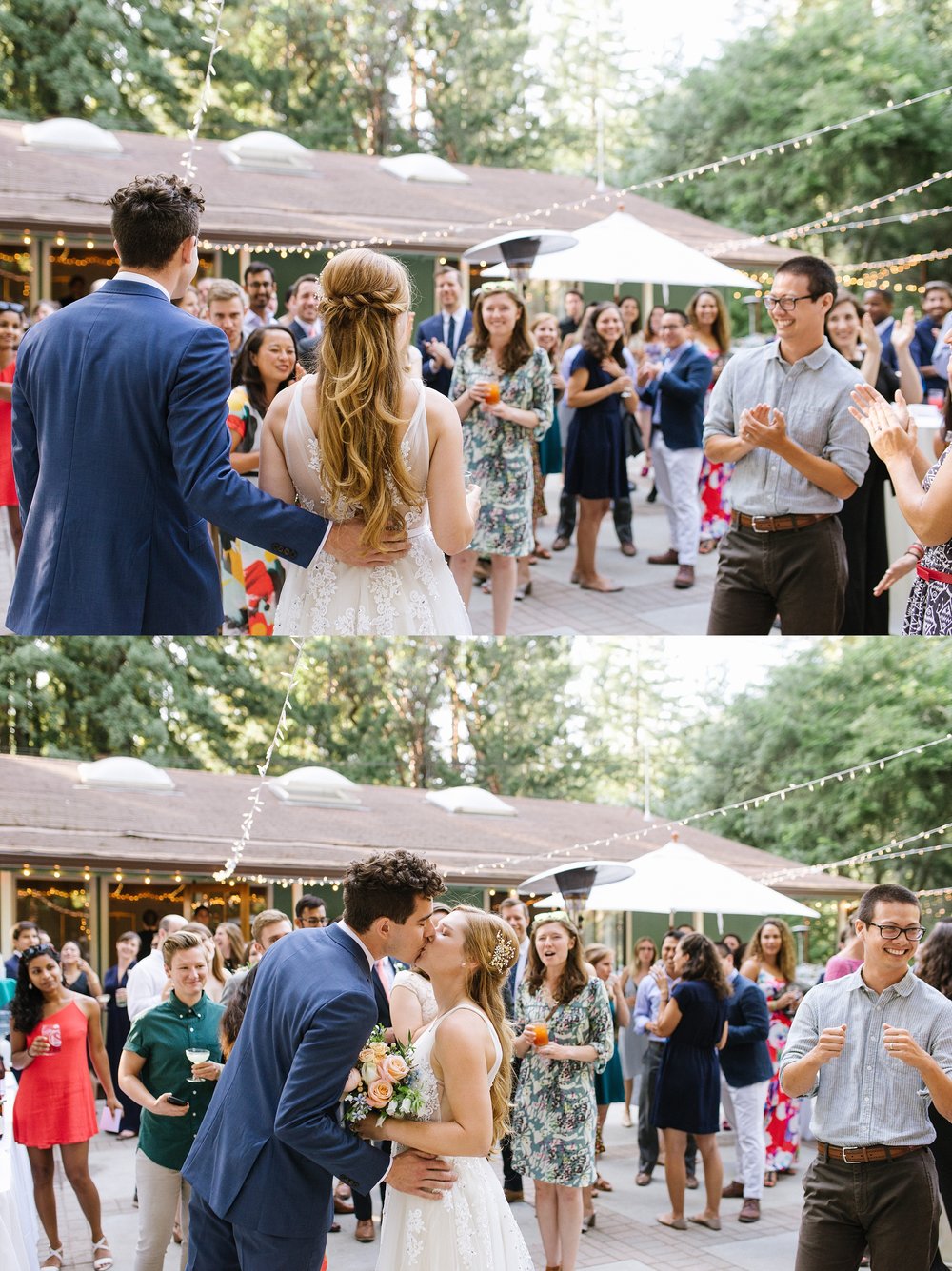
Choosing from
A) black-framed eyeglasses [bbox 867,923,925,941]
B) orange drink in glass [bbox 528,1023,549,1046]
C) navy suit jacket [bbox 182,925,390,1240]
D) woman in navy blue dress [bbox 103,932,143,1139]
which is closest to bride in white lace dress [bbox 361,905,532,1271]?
navy suit jacket [bbox 182,925,390,1240]

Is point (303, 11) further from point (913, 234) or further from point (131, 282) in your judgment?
point (131, 282)

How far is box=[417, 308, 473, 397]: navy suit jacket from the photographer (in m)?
9.09

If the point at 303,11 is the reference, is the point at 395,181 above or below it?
below

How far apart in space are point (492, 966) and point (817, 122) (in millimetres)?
27698

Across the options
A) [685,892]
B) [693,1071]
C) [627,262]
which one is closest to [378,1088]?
[693,1071]

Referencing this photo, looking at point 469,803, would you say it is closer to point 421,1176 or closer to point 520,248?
point 520,248

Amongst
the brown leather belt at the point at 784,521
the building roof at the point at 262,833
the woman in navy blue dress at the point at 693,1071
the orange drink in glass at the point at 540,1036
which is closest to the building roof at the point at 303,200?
the building roof at the point at 262,833

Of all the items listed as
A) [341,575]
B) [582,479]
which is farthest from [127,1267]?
[582,479]

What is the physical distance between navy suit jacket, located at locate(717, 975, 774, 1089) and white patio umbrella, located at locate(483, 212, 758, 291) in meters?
5.03

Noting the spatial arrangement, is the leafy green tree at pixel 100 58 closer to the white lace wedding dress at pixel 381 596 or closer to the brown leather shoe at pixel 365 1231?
the brown leather shoe at pixel 365 1231

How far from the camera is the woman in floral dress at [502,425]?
23.9ft

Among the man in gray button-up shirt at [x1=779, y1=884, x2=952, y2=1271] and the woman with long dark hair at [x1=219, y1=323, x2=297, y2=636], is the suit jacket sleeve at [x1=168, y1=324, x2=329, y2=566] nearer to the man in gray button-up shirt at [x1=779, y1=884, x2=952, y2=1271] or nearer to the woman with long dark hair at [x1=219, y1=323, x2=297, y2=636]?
the man in gray button-up shirt at [x1=779, y1=884, x2=952, y2=1271]

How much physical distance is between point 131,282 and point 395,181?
17.0 metres

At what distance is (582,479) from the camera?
9.10 metres
